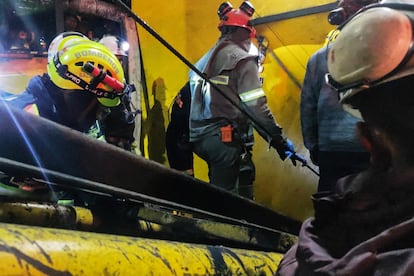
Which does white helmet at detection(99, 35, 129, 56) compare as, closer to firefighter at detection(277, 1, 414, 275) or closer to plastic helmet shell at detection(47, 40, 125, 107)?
plastic helmet shell at detection(47, 40, 125, 107)

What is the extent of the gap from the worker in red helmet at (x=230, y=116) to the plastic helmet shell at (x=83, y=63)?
28.0 inches

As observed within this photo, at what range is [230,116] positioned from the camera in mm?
3613

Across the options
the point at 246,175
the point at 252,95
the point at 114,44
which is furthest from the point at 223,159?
the point at 114,44

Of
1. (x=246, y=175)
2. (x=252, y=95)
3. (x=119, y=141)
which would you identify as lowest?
(x=246, y=175)

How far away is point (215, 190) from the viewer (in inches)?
65.1

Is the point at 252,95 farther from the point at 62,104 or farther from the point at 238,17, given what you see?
the point at 62,104

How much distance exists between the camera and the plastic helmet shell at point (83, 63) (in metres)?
3.03

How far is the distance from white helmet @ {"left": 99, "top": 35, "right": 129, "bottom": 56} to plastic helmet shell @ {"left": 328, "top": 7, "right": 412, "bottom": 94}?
3.86 meters

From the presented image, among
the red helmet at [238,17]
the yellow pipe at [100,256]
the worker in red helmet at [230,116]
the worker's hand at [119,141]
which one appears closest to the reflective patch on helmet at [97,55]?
the worker's hand at [119,141]

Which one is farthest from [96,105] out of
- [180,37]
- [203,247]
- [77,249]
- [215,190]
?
[180,37]

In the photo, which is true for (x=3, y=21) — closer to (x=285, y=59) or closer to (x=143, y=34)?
(x=143, y=34)

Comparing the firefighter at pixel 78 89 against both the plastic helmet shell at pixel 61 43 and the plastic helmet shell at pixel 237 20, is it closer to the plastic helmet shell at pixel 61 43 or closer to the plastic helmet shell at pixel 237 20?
the plastic helmet shell at pixel 61 43

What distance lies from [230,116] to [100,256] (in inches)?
103

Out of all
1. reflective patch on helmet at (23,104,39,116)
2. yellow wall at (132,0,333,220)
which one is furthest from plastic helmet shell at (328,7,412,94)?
yellow wall at (132,0,333,220)
